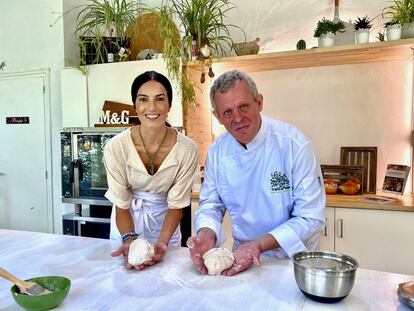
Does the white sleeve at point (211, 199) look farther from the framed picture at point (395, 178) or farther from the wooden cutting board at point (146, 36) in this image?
the wooden cutting board at point (146, 36)

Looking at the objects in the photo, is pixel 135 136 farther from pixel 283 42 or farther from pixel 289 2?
pixel 289 2

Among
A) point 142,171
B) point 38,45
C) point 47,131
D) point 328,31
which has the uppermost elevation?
point 38,45

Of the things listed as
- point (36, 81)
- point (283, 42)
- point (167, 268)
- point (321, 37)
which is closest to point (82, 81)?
point (36, 81)

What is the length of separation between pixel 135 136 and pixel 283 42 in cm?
169

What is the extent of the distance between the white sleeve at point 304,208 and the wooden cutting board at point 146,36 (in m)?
2.15

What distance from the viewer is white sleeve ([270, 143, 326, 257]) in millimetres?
1241

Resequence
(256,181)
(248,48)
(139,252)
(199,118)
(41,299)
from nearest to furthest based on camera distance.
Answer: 1. (41,299)
2. (139,252)
3. (256,181)
4. (248,48)
5. (199,118)

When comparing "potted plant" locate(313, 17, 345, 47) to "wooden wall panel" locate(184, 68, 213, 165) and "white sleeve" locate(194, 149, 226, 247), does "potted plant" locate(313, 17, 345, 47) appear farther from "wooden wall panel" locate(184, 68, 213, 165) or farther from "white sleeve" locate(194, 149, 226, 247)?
"white sleeve" locate(194, 149, 226, 247)

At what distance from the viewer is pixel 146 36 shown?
3.21 metres

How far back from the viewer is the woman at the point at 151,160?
4.86 feet

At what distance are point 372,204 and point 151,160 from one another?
1.34 meters

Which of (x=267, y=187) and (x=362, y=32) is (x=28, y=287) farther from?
(x=362, y=32)

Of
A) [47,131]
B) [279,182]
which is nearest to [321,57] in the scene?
[279,182]

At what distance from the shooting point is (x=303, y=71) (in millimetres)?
2766
